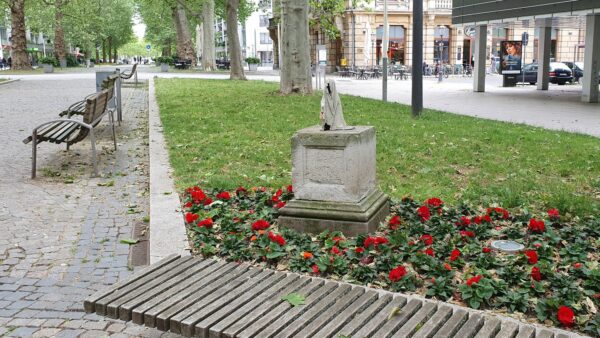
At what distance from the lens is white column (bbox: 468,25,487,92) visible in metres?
27.7

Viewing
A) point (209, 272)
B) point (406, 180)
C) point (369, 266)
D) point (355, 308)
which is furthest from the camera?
point (406, 180)

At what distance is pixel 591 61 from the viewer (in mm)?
21391

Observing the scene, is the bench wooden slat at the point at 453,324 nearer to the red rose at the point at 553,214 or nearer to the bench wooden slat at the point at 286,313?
the bench wooden slat at the point at 286,313

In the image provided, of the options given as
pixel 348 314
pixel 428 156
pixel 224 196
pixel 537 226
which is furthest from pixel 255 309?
pixel 428 156

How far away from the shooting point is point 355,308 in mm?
3273

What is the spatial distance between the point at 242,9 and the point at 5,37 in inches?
1892

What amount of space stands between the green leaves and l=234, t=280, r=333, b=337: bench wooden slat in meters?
0.03

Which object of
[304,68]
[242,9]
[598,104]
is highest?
[242,9]

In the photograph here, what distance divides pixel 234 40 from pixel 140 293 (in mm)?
26740

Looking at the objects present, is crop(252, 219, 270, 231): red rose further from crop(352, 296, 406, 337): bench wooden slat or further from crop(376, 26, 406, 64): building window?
crop(376, 26, 406, 64): building window

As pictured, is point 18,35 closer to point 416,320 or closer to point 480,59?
point 480,59

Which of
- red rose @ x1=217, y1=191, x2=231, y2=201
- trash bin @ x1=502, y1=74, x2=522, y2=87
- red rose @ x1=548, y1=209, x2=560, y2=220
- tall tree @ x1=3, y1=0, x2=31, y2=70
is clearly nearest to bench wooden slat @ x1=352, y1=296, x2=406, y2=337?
red rose @ x1=548, y1=209, x2=560, y2=220

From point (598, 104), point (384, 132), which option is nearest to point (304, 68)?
point (384, 132)

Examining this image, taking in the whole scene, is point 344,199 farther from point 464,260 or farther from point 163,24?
point 163,24
